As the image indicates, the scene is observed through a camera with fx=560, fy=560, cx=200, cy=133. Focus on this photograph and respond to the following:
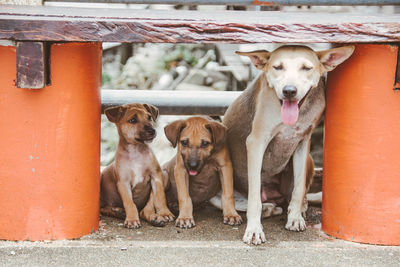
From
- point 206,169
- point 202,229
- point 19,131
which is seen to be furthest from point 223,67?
point 19,131

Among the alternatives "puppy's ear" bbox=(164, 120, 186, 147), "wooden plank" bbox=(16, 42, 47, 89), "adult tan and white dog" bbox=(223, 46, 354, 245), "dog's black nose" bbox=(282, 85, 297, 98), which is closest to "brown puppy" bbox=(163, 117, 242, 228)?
"puppy's ear" bbox=(164, 120, 186, 147)

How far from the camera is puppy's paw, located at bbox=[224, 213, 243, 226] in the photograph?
484cm

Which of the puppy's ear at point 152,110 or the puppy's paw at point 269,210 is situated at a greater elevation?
the puppy's ear at point 152,110

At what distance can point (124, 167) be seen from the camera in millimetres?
5090

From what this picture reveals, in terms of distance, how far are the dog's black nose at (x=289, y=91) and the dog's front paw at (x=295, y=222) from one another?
1.19 m

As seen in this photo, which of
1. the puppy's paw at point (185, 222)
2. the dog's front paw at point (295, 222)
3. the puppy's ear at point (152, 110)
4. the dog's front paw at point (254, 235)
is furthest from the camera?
the puppy's ear at point (152, 110)

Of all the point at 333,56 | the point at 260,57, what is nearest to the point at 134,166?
the point at 260,57

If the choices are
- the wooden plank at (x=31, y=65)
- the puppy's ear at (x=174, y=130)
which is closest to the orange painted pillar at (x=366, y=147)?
the puppy's ear at (x=174, y=130)

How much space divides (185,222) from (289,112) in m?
1.35

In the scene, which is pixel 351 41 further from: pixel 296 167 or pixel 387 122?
pixel 296 167

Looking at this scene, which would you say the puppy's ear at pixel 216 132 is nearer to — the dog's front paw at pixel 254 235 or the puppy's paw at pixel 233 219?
the puppy's paw at pixel 233 219

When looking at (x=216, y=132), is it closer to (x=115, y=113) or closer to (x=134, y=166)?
(x=134, y=166)

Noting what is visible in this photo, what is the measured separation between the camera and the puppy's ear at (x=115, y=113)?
508 cm

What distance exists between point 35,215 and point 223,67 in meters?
6.94
